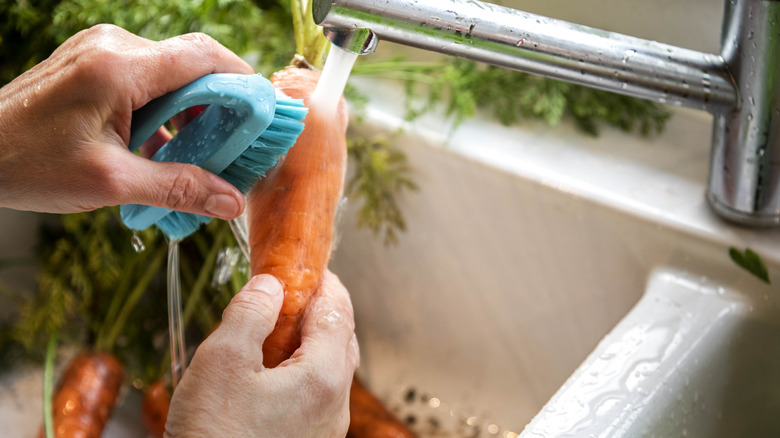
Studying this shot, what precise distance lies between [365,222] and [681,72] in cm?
44

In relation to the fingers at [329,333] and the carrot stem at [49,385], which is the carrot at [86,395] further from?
the fingers at [329,333]

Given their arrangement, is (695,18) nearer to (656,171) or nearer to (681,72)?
(656,171)

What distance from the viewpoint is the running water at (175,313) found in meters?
0.66

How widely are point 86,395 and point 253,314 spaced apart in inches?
23.3

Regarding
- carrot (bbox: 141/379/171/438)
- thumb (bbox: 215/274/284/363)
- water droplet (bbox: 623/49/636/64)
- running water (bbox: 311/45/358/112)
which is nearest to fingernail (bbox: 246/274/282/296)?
thumb (bbox: 215/274/284/363)

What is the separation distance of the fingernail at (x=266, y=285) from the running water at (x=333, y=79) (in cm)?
14

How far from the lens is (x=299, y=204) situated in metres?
0.53

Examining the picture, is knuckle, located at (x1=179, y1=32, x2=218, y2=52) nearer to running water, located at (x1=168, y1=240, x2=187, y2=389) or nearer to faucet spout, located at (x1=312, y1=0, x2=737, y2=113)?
faucet spout, located at (x1=312, y1=0, x2=737, y2=113)

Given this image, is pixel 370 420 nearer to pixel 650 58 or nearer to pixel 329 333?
pixel 329 333

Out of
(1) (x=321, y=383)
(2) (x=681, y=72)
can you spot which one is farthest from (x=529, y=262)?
(1) (x=321, y=383)

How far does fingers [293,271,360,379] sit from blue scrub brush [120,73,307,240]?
0.11 meters

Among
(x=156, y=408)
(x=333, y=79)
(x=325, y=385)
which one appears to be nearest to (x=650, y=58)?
(x=333, y=79)

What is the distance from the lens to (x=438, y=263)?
90cm

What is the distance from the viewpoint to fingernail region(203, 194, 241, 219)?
1.52 ft
